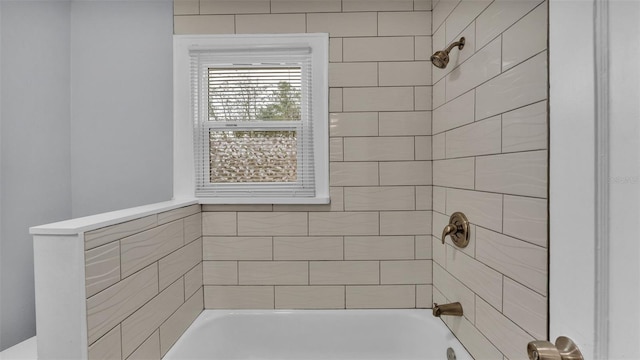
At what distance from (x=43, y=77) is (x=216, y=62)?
2.88 feet

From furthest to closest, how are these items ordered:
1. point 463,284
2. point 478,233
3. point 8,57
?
1. point 8,57
2. point 463,284
3. point 478,233

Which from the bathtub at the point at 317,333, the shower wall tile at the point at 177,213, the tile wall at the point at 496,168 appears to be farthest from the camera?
the bathtub at the point at 317,333

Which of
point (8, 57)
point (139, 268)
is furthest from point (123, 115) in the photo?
point (139, 268)

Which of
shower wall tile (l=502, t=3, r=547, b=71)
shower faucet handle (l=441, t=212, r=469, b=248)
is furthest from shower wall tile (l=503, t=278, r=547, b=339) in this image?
shower wall tile (l=502, t=3, r=547, b=71)

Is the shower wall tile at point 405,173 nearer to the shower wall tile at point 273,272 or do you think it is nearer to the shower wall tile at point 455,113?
the shower wall tile at point 455,113

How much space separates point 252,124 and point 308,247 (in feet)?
2.44

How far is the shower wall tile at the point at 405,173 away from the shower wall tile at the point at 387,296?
576 millimetres

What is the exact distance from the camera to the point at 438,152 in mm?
1690

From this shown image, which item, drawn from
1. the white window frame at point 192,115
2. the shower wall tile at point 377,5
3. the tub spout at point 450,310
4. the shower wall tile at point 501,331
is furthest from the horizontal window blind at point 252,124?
the shower wall tile at point 501,331

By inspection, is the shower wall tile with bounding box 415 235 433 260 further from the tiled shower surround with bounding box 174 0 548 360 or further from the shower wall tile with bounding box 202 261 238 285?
the shower wall tile with bounding box 202 261 238 285

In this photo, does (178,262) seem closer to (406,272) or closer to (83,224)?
(83,224)

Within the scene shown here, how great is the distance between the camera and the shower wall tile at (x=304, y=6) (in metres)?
1.78

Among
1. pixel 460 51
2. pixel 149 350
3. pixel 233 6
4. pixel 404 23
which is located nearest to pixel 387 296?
pixel 149 350
